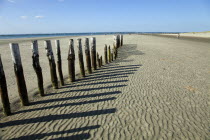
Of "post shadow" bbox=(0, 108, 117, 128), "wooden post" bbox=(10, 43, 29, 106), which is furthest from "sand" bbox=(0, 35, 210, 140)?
"wooden post" bbox=(10, 43, 29, 106)

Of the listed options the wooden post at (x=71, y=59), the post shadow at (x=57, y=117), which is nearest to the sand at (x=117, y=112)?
the post shadow at (x=57, y=117)

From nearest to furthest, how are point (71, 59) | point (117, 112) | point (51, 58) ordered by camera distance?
point (117, 112) → point (51, 58) → point (71, 59)

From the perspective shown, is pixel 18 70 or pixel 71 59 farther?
pixel 71 59

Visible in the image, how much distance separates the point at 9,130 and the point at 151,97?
14.7 feet

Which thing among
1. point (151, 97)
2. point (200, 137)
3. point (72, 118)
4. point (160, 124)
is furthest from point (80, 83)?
point (200, 137)

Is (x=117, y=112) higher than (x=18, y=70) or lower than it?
lower

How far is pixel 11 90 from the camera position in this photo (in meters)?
6.01

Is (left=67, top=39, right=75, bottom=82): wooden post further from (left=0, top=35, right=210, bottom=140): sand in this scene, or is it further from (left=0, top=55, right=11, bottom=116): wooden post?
(left=0, top=55, right=11, bottom=116): wooden post

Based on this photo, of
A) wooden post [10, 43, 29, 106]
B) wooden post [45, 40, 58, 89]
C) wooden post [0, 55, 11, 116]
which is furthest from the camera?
wooden post [45, 40, 58, 89]

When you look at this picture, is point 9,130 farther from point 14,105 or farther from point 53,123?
point 14,105

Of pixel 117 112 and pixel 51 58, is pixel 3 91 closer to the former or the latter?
pixel 51 58

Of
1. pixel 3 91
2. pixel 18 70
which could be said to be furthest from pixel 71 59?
pixel 3 91

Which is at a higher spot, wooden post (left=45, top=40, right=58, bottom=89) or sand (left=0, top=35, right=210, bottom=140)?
wooden post (left=45, top=40, right=58, bottom=89)

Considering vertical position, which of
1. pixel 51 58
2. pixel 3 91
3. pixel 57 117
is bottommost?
pixel 57 117
